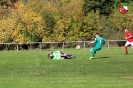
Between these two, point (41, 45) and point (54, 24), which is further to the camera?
point (54, 24)

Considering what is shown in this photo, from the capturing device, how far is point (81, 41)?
132 feet

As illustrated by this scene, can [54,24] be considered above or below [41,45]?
above

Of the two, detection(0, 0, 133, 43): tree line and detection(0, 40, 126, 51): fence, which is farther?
detection(0, 0, 133, 43): tree line

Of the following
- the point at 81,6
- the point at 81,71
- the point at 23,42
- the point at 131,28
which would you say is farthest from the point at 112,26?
the point at 81,71

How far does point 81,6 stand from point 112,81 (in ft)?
124

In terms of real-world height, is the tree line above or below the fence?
above

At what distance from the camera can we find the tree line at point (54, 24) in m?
40.8

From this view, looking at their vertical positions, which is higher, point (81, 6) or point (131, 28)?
point (81, 6)

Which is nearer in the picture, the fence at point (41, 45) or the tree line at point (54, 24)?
the fence at point (41, 45)

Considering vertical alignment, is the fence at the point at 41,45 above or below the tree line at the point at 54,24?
below

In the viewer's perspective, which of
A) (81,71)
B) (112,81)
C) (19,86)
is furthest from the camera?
(81,71)

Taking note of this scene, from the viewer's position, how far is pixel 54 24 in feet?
142

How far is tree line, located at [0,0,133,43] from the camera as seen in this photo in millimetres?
40812

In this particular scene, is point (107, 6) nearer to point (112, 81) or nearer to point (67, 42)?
point (67, 42)
